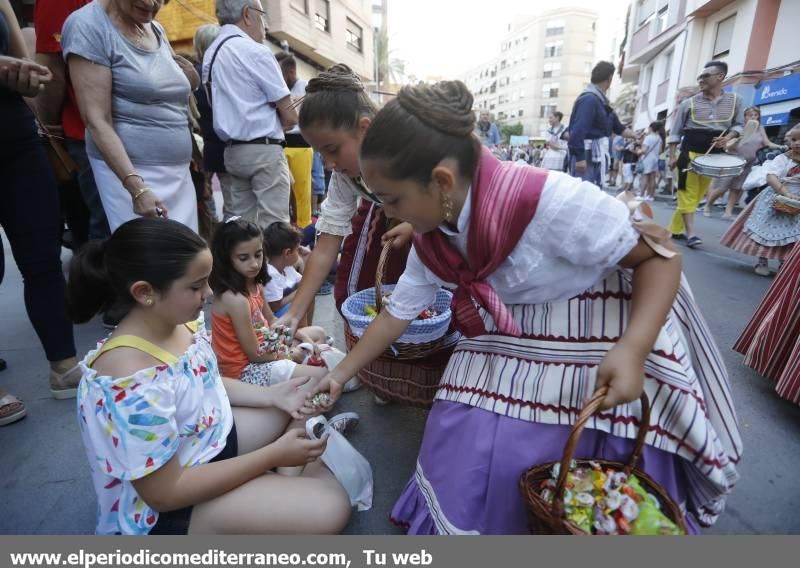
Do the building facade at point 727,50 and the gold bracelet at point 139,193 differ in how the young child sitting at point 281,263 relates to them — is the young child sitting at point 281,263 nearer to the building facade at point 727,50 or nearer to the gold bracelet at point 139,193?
the gold bracelet at point 139,193

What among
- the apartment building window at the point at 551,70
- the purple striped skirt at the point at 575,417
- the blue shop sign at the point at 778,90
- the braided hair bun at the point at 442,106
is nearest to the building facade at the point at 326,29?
the blue shop sign at the point at 778,90

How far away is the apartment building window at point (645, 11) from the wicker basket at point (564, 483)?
21.1 m

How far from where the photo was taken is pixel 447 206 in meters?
1.01

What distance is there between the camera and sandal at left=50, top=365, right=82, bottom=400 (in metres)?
1.92

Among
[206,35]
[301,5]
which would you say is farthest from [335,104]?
[301,5]

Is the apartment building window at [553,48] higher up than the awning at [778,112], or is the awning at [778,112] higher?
the apartment building window at [553,48]

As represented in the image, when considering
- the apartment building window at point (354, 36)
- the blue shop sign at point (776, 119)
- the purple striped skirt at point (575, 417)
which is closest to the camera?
the purple striped skirt at point (575, 417)

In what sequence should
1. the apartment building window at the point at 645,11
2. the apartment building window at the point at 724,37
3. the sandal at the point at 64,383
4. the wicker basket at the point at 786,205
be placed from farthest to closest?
1. the apartment building window at the point at 645,11
2. the apartment building window at the point at 724,37
3. the wicker basket at the point at 786,205
4. the sandal at the point at 64,383

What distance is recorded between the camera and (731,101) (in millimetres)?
4695

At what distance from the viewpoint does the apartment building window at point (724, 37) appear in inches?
466

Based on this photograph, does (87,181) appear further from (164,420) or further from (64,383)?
(164,420)

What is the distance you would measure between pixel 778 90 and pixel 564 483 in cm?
1319

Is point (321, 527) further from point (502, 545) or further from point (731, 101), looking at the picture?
point (731, 101)

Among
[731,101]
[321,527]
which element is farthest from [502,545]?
[731,101]
